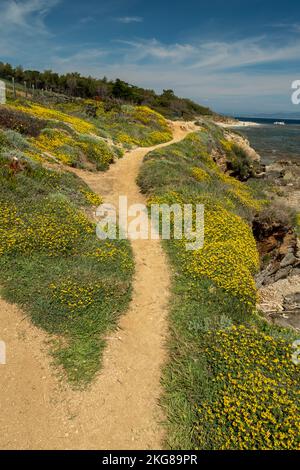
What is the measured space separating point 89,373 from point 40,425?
5.40 feet

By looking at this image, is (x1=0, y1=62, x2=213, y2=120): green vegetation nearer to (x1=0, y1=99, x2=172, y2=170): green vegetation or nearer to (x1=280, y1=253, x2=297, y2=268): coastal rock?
(x1=0, y1=99, x2=172, y2=170): green vegetation

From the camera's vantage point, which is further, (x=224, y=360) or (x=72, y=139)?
(x=72, y=139)

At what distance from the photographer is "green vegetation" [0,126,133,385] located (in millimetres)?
9359

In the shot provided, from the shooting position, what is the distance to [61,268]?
11.7m

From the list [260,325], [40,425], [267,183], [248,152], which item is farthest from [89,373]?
[248,152]

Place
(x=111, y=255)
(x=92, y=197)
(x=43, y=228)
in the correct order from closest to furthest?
(x=111, y=255)
(x=43, y=228)
(x=92, y=197)

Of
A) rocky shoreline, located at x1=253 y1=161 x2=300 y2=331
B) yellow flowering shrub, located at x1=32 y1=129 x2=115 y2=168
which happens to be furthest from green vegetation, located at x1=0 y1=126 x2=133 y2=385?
rocky shoreline, located at x1=253 y1=161 x2=300 y2=331

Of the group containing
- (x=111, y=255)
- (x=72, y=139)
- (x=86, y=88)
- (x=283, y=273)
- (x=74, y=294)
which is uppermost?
(x=86, y=88)

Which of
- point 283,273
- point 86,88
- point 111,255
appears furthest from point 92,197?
point 86,88

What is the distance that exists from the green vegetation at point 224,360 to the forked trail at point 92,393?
58cm

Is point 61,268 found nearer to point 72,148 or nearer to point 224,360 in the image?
point 224,360

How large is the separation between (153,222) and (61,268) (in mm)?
5989

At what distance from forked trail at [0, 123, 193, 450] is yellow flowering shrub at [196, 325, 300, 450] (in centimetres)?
146
